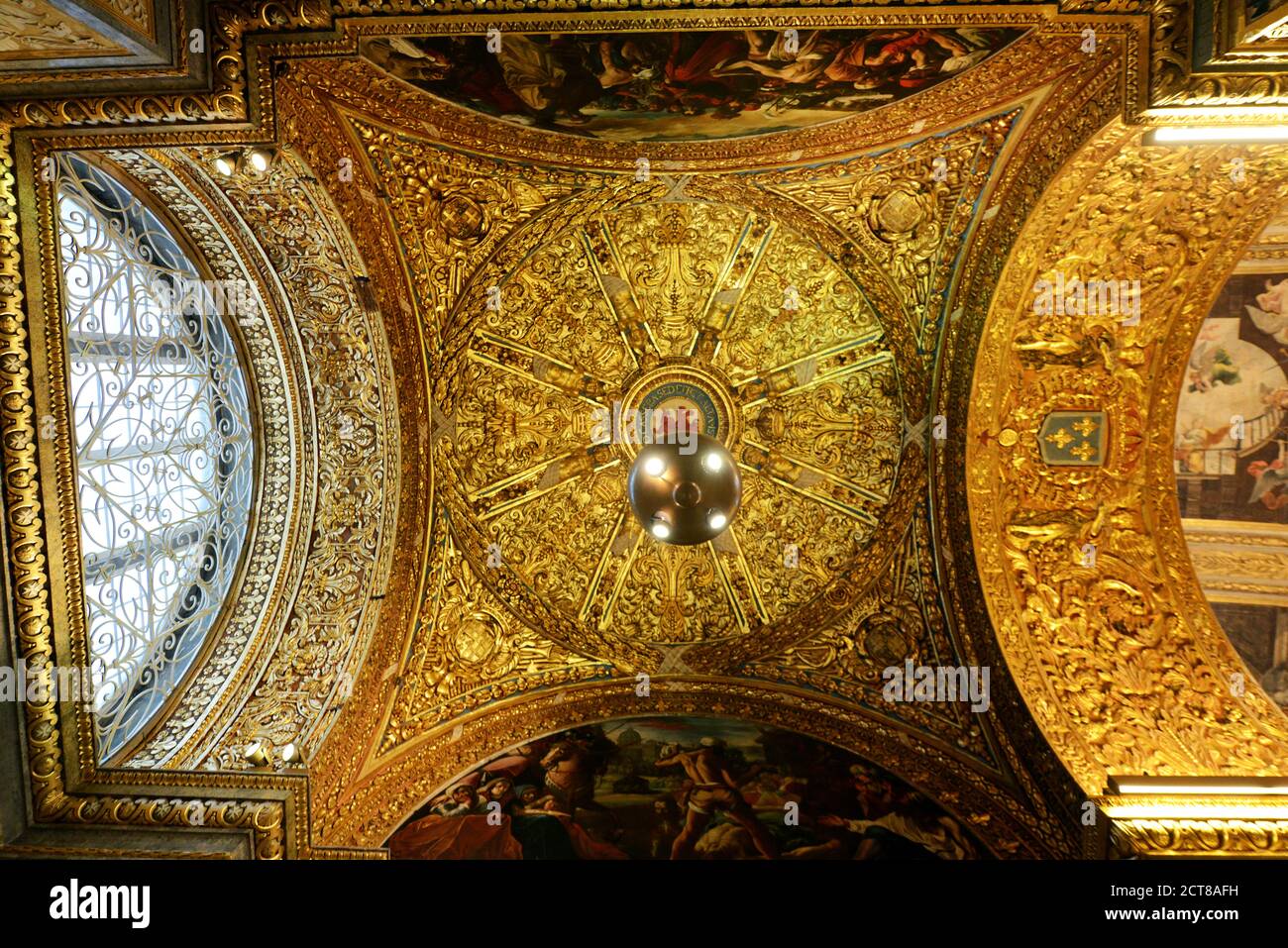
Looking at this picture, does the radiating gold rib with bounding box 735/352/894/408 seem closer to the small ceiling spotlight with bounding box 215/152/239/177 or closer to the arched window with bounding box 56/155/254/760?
the small ceiling spotlight with bounding box 215/152/239/177

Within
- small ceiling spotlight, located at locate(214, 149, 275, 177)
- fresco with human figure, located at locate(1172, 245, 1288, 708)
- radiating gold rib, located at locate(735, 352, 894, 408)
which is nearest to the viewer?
small ceiling spotlight, located at locate(214, 149, 275, 177)

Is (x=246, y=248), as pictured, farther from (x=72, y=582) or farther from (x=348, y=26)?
(x=72, y=582)

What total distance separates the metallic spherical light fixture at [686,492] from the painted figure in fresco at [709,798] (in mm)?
3122

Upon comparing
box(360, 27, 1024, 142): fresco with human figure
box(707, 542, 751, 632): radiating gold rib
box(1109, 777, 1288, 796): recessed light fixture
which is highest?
box(360, 27, 1024, 142): fresco with human figure

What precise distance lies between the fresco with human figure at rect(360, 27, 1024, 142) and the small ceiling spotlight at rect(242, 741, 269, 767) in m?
6.06

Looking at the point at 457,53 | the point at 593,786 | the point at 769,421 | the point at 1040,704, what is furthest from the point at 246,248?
the point at 1040,704

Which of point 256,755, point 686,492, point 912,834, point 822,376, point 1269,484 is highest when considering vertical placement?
point 822,376

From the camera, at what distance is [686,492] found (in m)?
5.31

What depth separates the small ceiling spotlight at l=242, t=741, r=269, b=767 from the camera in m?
6.01

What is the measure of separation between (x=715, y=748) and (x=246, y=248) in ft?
23.4

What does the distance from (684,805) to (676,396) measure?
180 inches

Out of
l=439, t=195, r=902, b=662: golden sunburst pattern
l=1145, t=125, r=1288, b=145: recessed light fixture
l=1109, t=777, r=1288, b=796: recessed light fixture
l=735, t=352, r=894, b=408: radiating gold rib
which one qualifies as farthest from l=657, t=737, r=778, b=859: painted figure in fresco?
l=1145, t=125, r=1288, b=145: recessed light fixture

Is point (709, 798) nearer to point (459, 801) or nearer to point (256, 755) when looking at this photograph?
point (459, 801)

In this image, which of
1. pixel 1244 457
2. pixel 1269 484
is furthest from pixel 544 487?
pixel 1269 484
